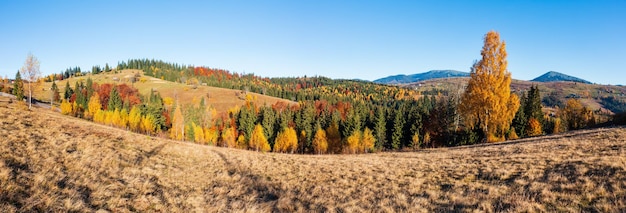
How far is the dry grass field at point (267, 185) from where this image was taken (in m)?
9.08

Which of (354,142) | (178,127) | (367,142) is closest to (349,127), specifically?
(354,142)

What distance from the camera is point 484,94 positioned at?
35.1 m

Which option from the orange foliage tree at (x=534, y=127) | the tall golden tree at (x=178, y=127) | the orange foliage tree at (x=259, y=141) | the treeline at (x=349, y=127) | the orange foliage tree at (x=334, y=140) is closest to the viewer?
the orange foliage tree at (x=534, y=127)

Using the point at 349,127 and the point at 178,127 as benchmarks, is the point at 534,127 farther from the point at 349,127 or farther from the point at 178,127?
the point at 178,127

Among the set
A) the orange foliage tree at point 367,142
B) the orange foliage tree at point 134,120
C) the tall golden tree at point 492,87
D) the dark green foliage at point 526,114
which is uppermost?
the tall golden tree at point 492,87

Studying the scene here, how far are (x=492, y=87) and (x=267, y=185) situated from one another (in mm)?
31904

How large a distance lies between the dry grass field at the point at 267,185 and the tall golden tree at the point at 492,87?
17.7m


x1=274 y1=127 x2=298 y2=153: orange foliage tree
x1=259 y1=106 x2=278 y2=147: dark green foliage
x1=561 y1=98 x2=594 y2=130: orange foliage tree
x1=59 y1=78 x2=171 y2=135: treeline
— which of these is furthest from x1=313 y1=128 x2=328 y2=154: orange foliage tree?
x1=561 y1=98 x2=594 y2=130: orange foliage tree

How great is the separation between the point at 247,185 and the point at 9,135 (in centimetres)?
1267

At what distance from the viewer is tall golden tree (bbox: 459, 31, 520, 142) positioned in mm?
34969

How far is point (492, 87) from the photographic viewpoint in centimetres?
3525

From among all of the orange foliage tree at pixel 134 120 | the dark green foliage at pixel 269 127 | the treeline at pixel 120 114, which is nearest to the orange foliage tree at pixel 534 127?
the dark green foliage at pixel 269 127

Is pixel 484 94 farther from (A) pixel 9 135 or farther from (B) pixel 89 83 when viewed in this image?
(B) pixel 89 83

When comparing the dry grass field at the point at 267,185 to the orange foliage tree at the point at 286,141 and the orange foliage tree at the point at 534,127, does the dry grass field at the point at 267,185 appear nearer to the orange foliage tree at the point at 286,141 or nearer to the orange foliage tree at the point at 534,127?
the orange foliage tree at the point at 286,141
